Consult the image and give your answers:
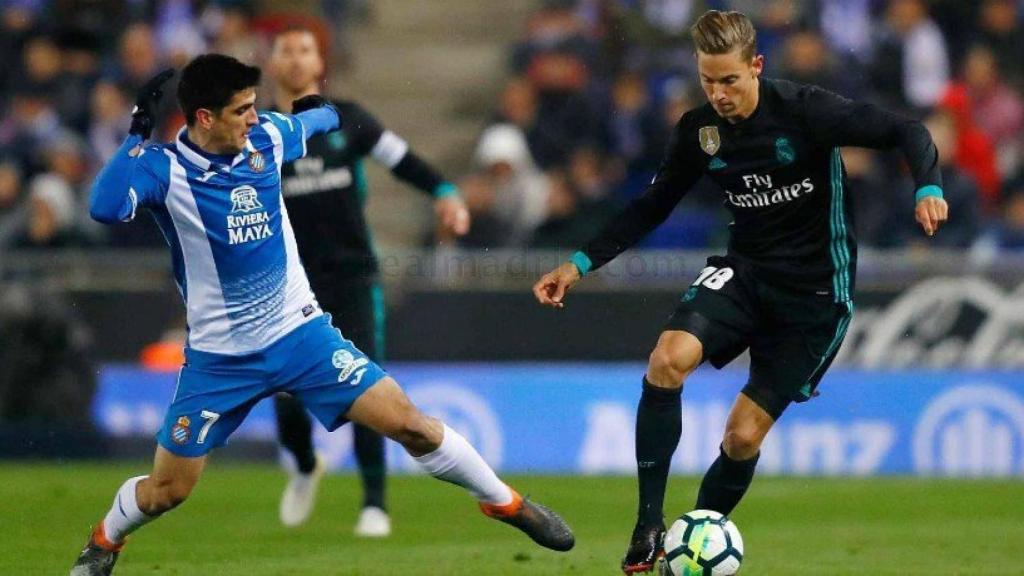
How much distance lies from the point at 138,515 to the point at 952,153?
9.63 meters

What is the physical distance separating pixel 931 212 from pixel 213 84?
2.86m

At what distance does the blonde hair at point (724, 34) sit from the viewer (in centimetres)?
755

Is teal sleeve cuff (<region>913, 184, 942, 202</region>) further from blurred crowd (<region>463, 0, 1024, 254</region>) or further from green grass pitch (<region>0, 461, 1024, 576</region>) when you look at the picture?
blurred crowd (<region>463, 0, 1024, 254</region>)

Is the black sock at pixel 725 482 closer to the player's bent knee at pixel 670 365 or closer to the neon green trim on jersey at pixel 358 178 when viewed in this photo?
the player's bent knee at pixel 670 365

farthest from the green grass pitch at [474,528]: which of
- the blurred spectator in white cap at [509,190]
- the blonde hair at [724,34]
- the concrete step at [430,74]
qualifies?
the concrete step at [430,74]

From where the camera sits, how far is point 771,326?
8070mm

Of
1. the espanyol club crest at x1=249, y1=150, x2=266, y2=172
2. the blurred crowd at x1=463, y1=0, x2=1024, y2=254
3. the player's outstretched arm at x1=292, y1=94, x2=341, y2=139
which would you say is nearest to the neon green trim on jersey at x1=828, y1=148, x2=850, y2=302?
the player's outstretched arm at x1=292, y1=94, x2=341, y2=139

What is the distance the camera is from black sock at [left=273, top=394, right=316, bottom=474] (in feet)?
34.1

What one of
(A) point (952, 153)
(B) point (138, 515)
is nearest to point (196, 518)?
(B) point (138, 515)

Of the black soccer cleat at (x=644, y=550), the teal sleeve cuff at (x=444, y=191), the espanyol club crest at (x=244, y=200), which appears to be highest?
the espanyol club crest at (x=244, y=200)

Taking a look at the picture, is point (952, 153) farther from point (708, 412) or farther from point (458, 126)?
point (458, 126)

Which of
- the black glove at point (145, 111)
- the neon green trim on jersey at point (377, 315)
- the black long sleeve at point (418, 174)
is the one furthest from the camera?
the neon green trim on jersey at point (377, 315)

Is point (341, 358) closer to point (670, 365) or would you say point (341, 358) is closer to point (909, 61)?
point (670, 365)

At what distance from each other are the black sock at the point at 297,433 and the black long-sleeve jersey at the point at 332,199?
2.38 feet
